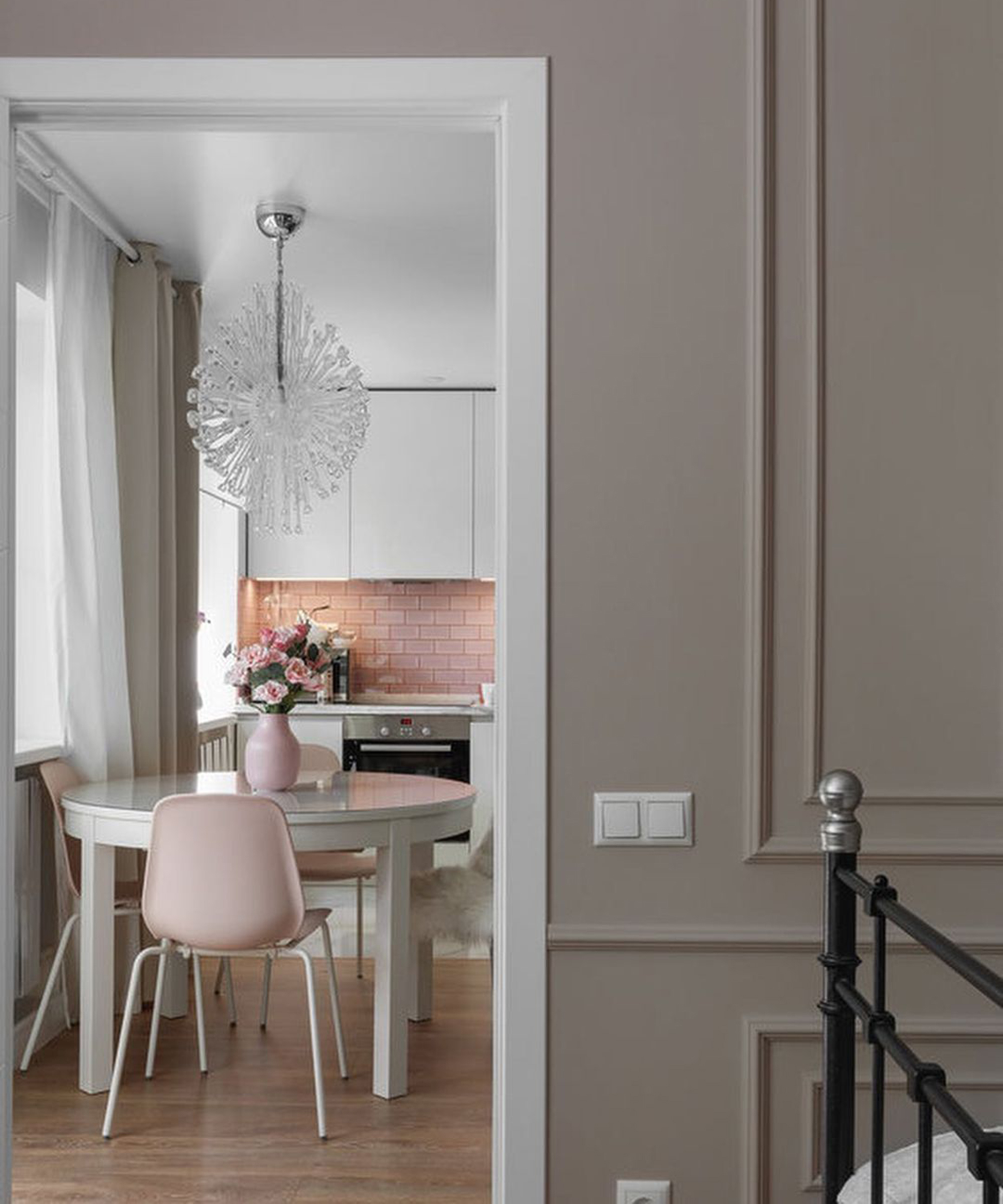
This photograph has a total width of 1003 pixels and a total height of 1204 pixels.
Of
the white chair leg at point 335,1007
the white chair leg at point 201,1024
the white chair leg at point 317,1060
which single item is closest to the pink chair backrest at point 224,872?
the white chair leg at point 317,1060

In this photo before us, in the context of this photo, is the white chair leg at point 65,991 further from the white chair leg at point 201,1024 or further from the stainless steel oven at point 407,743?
the stainless steel oven at point 407,743

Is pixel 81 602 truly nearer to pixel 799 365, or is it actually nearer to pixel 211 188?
pixel 211 188

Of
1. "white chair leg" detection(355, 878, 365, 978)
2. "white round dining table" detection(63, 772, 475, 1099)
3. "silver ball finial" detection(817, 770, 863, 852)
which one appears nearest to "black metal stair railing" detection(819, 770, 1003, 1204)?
"silver ball finial" detection(817, 770, 863, 852)

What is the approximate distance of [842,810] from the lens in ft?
5.19

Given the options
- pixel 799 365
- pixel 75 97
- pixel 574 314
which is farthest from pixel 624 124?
pixel 75 97

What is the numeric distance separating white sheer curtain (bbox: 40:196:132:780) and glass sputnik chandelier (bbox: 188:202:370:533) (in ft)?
1.16

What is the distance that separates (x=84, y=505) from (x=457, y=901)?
1.82 m

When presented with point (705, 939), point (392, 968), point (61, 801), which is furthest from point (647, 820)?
point (61, 801)

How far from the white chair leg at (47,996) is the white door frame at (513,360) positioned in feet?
7.16

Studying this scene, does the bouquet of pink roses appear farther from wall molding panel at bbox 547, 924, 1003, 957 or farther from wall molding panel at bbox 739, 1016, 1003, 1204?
wall molding panel at bbox 739, 1016, 1003, 1204

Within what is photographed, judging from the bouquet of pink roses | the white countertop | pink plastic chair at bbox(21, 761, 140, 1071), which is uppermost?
the bouquet of pink roses

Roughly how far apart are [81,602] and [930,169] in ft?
10.6

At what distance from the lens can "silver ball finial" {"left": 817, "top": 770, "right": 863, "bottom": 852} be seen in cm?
157

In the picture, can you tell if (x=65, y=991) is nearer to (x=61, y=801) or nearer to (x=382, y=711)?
(x=61, y=801)
